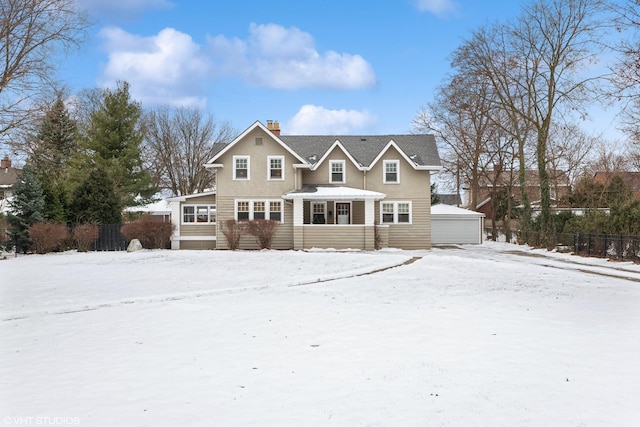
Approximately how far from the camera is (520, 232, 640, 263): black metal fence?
2305 centimetres

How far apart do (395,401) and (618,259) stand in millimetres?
21309

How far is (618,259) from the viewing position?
23547 millimetres

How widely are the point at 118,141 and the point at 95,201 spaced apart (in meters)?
12.6

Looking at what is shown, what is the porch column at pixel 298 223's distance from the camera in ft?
97.1

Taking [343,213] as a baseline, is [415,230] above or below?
below

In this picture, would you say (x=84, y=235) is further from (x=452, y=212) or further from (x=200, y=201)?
(x=452, y=212)

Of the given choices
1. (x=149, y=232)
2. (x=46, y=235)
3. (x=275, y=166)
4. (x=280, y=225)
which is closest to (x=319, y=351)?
(x=46, y=235)

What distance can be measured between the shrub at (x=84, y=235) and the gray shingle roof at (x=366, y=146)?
43.2 feet

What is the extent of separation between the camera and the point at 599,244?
25469 mm

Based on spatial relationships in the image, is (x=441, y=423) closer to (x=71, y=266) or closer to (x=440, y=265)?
(x=440, y=265)

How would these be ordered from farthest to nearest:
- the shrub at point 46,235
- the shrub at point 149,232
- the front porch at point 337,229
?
the front porch at point 337,229 < the shrub at point 149,232 < the shrub at point 46,235

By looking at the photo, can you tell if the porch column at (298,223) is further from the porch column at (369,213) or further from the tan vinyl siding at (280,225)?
the porch column at (369,213)

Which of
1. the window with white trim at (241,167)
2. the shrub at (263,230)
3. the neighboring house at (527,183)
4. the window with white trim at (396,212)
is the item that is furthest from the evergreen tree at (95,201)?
the neighboring house at (527,183)

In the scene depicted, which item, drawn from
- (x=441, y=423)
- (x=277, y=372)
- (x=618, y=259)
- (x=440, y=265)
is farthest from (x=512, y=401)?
(x=618, y=259)
